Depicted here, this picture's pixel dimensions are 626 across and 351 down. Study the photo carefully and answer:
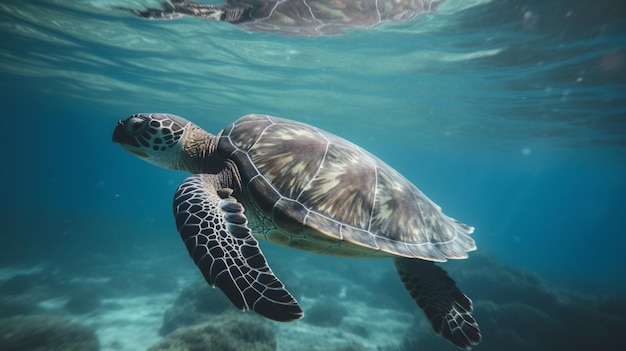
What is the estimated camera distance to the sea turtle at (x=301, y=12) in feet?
27.0

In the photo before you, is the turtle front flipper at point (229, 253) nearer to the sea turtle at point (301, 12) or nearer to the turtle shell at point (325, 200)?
the turtle shell at point (325, 200)

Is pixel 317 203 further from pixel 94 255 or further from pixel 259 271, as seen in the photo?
pixel 94 255

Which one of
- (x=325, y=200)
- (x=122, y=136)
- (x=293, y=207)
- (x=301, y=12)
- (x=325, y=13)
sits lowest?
(x=122, y=136)

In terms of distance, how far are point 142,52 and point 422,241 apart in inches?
612

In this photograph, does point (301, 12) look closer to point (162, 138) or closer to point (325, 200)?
point (162, 138)

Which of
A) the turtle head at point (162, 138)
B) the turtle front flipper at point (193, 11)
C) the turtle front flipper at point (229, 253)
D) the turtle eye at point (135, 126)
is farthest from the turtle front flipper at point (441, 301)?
the turtle front flipper at point (193, 11)

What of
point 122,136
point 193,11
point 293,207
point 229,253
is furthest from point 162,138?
point 193,11

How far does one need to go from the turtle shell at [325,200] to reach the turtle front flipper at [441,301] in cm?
55

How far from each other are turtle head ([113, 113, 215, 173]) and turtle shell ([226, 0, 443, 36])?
19.7 feet

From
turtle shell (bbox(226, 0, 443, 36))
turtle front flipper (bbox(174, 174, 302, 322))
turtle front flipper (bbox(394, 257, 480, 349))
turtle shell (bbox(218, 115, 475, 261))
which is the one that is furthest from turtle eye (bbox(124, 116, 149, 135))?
turtle shell (bbox(226, 0, 443, 36))

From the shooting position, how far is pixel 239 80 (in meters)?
17.0

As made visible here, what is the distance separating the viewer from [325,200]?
3207 millimetres

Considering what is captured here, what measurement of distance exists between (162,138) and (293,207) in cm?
227

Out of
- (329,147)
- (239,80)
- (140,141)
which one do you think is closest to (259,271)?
(329,147)
